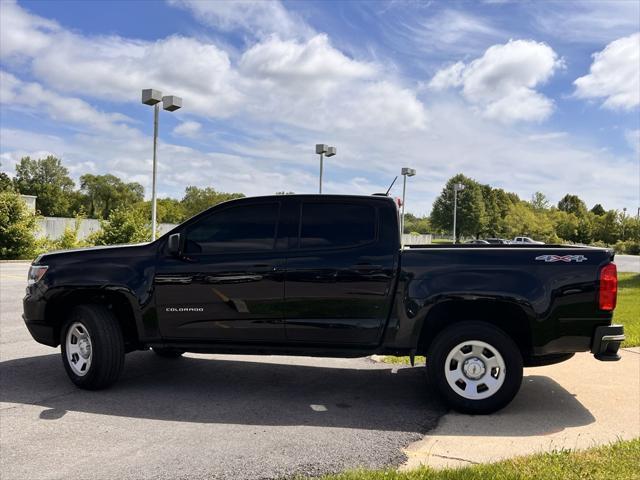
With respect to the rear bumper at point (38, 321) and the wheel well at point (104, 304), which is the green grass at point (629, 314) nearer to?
the wheel well at point (104, 304)

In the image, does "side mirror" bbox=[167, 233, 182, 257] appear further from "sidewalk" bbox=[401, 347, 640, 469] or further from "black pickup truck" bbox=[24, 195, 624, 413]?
"sidewalk" bbox=[401, 347, 640, 469]

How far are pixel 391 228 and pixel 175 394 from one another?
2605 mm

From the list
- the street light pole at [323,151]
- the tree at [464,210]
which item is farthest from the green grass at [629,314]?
the tree at [464,210]

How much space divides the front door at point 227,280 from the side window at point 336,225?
31 cm

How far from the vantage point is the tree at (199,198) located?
83.0 meters

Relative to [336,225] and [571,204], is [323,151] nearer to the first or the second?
[336,225]

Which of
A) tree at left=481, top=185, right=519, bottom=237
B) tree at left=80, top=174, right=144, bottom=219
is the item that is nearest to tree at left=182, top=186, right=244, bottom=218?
tree at left=80, top=174, right=144, bottom=219

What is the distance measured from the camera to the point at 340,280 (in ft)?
16.2

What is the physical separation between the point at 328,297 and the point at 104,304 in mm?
2321

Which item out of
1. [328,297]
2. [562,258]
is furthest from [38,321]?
[562,258]

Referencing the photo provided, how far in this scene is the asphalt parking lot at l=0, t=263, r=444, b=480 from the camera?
3.73 m

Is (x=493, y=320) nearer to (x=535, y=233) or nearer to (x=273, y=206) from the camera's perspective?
(x=273, y=206)

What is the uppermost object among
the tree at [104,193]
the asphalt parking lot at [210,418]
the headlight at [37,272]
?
the tree at [104,193]

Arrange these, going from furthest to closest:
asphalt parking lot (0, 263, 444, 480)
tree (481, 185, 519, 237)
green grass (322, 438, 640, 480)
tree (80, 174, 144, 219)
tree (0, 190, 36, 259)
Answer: tree (80, 174, 144, 219) → tree (481, 185, 519, 237) → tree (0, 190, 36, 259) → asphalt parking lot (0, 263, 444, 480) → green grass (322, 438, 640, 480)
